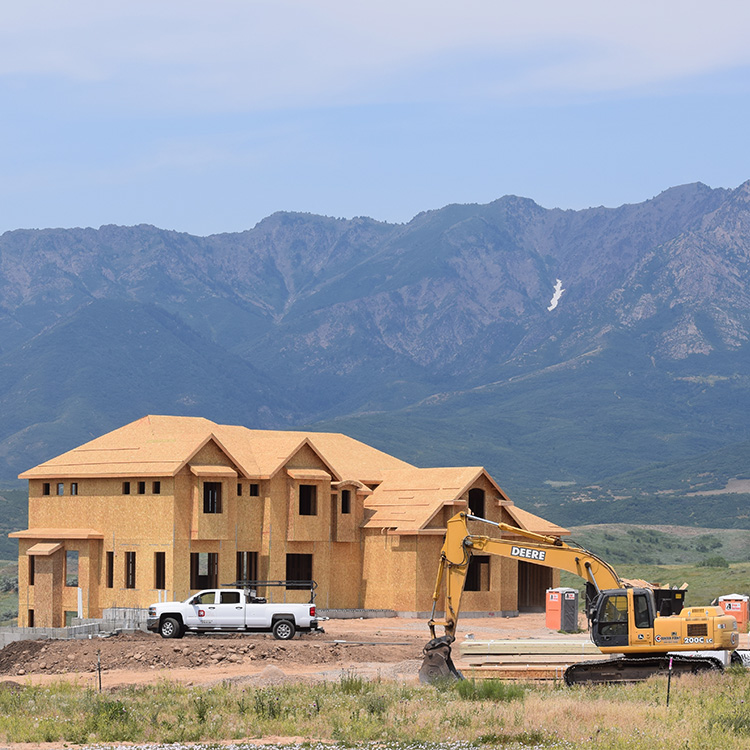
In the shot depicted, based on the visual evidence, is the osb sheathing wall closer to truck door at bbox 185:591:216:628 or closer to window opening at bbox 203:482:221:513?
window opening at bbox 203:482:221:513

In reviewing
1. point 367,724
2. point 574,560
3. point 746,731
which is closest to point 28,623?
point 574,560

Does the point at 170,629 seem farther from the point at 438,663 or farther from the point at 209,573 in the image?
the point at 438,663

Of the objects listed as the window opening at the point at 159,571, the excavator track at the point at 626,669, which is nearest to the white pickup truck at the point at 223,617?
the window opening at the point at 159,571

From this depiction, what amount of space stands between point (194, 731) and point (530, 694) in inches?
321

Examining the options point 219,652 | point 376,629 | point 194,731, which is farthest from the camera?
point 376,629

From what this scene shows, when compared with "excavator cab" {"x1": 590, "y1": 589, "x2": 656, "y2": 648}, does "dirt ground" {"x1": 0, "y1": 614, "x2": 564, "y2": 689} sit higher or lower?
lower

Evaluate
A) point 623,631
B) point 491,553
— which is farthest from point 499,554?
point 623,631

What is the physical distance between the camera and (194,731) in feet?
86.3

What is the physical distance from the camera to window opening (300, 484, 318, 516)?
195 ft

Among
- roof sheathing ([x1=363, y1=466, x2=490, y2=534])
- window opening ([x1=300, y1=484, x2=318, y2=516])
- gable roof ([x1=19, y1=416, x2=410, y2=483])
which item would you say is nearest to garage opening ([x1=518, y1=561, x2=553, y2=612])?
roof sheathing ([x1=363, y1=466, x2=490, y2=534])

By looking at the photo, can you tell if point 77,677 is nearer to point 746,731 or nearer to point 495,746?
point 495,746

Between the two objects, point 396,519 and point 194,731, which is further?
point 396,519

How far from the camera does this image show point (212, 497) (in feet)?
185

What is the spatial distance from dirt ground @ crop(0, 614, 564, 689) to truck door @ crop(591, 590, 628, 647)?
5148 mm
